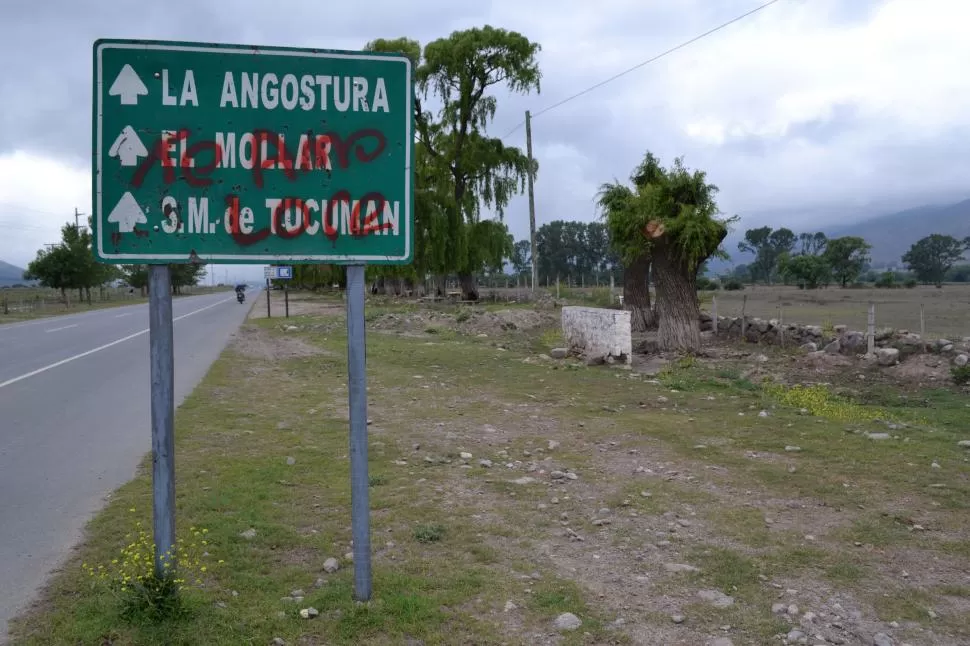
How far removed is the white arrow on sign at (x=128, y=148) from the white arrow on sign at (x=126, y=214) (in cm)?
16

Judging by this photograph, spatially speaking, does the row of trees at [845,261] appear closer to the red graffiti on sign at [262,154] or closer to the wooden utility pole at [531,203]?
the wooden utility pole at [531,203]

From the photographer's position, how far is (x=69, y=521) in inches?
191

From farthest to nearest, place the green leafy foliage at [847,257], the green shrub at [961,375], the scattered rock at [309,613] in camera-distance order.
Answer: the green leafy foliage at [847,257] < the green shrub at [961,375] < the scattered rock at [309,613]

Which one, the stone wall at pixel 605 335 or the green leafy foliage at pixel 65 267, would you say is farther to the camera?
the green leafy foliage at pixel 65 267

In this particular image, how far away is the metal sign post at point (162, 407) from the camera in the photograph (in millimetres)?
3205

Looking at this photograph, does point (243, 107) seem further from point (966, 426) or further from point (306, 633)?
point (966, 426)

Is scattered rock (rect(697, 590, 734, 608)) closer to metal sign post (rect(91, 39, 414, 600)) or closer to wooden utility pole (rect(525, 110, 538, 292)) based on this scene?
metal sign post (rect(91, 39, 414, 600))

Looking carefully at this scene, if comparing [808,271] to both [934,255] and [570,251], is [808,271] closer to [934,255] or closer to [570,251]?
[934,255]

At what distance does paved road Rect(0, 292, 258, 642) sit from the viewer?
438 cm

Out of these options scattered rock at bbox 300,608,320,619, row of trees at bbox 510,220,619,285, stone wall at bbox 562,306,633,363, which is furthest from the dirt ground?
row of trees at bbox 510,220,619,285

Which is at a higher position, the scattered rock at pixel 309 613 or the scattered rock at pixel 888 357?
the scattered rock at pixel 888 357

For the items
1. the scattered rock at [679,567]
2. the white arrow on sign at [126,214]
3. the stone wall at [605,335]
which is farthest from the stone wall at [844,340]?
the white arrow on sign at [126,214]

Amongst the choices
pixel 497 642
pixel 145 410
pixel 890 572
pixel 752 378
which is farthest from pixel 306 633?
pixel 752 378

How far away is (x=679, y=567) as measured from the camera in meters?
4.01
